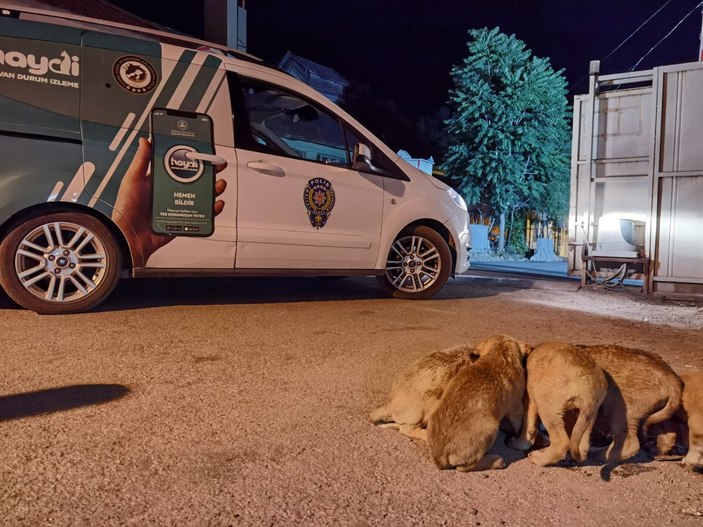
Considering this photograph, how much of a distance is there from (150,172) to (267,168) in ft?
3.43

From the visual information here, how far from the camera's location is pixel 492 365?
244 centimetres

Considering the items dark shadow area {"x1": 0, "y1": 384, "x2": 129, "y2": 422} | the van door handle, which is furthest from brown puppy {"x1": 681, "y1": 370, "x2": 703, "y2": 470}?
the van door handle

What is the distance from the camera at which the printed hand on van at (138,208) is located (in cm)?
476

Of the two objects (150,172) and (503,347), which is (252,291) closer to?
(150,172)

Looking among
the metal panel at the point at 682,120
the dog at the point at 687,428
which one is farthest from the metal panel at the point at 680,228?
the dog at the point at 687,428

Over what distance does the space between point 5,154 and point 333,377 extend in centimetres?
312

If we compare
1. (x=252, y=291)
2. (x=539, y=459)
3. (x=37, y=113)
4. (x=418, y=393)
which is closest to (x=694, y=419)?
(x=539, y=459)

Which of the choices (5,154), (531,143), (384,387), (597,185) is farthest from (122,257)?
(531,143)

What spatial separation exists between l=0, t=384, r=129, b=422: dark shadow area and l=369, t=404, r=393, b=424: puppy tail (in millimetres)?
1304

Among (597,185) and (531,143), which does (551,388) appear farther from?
(531,143)

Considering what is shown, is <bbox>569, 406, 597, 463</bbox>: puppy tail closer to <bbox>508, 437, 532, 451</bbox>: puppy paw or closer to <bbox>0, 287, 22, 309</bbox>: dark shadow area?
<bbox>508, 437, 532, 451</bbox>: puppy paw

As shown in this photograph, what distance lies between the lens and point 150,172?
4.83 metres

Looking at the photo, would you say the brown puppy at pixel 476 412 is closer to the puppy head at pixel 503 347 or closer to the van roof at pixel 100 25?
the puppy head at pixel 503 347

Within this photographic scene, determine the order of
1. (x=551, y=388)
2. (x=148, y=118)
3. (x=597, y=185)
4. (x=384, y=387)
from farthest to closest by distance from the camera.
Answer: (x=597, y=185) → (x=148, y=118) → (x=384, y=387) → (x=551, y=388)
